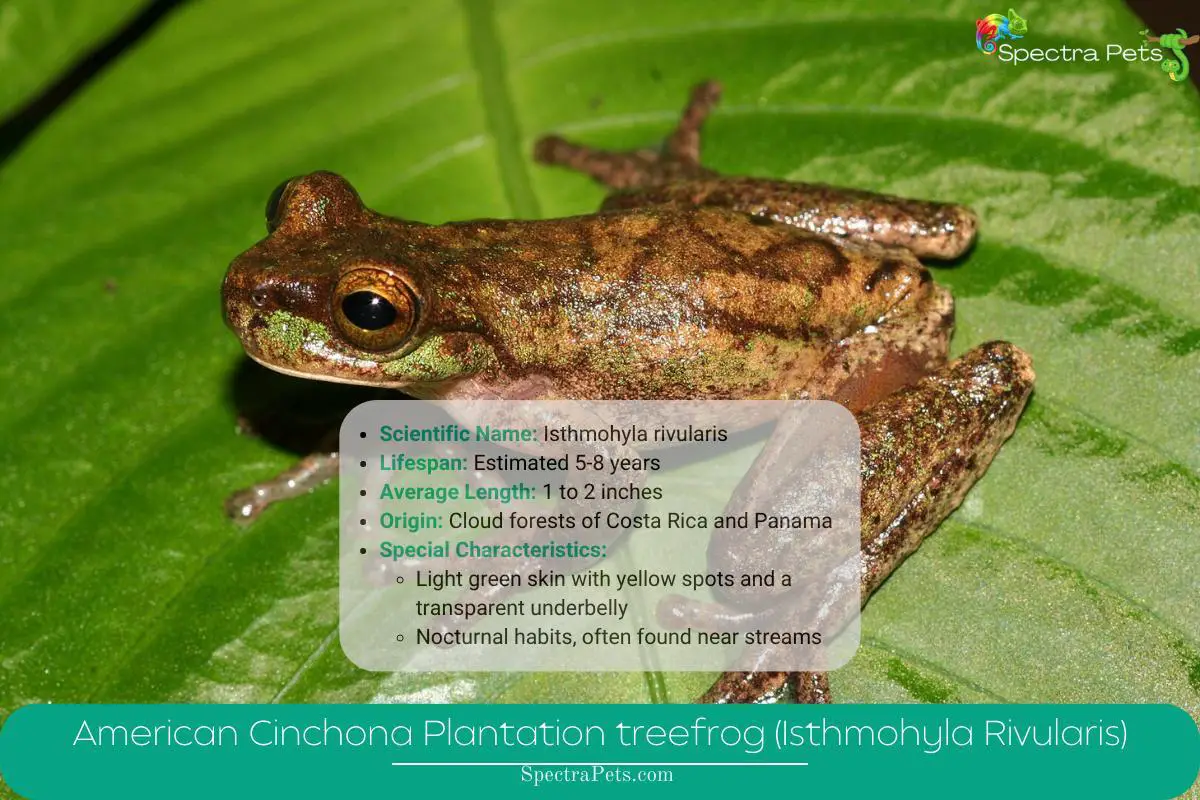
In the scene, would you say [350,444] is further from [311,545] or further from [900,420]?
[900,420]

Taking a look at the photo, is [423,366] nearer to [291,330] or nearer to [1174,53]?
[291,330]

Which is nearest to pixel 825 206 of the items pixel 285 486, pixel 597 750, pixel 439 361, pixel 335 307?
pixel 439 361

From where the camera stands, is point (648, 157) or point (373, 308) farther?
point (648, 157)

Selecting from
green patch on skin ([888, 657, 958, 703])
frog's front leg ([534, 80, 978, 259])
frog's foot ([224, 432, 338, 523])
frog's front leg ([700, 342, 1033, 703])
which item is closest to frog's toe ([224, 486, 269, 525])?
frog's foot ([224, 432, 338, 523])

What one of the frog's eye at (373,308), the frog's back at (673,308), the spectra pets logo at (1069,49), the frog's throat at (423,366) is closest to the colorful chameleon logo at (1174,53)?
the spectra pets logo at (1069,49)

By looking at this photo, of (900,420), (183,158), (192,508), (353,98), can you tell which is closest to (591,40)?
(353,98)

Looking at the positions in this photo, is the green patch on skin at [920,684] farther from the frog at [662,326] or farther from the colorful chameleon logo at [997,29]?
the colorful chameleon logo at [997,29]
